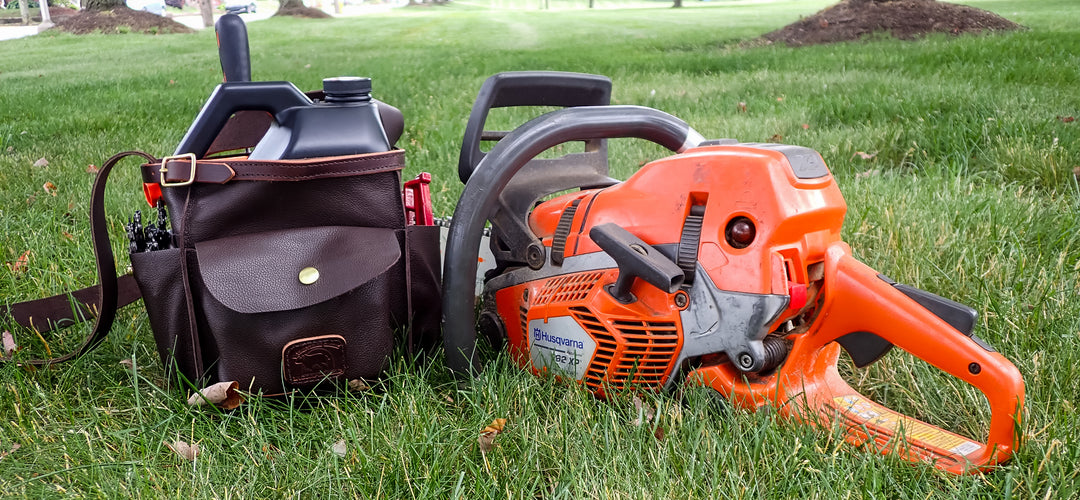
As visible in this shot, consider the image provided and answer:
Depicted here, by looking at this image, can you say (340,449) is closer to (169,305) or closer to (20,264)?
(169,305)

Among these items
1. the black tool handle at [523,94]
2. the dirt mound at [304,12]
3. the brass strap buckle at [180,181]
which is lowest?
the dirt mound at [304,12]

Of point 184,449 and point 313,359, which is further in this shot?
point 313,359

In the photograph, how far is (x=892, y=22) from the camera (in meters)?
11.2

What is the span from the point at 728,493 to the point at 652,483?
6.3 inches

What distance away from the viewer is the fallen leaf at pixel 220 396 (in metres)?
1.82

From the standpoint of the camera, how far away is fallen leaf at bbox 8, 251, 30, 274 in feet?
9.15

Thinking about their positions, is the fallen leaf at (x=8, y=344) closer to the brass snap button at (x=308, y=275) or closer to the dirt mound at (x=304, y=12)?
the brass snap button at (x=308, y=275)

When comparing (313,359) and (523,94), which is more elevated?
(523,94)

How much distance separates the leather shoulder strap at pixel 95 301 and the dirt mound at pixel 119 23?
11.1m

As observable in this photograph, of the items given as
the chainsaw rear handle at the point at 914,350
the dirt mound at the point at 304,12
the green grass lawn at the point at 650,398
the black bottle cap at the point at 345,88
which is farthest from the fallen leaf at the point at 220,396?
the dirt mound at the point at 304,12

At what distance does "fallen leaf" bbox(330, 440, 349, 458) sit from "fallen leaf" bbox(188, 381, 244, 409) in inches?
12.3

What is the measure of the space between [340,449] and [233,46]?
1105mm

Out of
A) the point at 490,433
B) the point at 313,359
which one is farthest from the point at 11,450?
the point at 490,433

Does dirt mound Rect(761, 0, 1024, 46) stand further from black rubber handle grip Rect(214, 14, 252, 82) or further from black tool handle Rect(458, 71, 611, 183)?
black rubber handle grip Rect(214, 14, 252, 82)
